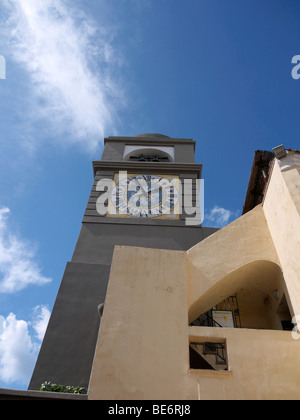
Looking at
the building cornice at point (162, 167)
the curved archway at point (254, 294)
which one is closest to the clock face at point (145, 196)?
the building cornice at point (162, 167)

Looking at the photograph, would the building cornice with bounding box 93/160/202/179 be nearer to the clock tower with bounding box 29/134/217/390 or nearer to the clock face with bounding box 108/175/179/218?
the clock tower with bounding box 29/134/217/390

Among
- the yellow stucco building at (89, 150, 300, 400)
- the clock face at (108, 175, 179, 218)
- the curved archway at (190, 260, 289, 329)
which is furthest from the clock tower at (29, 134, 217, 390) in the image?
the curved archway at (190, 260, 289, 329)

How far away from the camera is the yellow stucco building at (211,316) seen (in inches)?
A: 259

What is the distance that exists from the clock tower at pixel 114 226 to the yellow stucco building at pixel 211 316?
75.1 inches

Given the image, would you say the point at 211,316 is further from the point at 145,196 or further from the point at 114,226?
the point at 145,196

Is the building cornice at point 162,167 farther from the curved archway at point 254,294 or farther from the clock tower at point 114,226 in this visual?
the curved archway at point 254,294

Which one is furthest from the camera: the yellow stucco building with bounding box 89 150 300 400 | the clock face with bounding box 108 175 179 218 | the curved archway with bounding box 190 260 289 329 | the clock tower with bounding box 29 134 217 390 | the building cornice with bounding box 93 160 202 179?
the building cornice with bounding box 93 160 202 179

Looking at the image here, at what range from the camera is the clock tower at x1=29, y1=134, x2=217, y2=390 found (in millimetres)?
9500

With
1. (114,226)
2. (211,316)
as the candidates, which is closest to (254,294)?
(211,316)

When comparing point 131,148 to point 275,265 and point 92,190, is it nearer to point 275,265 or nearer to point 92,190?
point 92,190

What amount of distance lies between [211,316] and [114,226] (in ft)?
19.2

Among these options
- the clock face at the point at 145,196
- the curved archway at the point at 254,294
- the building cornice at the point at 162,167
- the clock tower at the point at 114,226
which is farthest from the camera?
the building cornice at the point at 162,167

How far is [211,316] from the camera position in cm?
969
